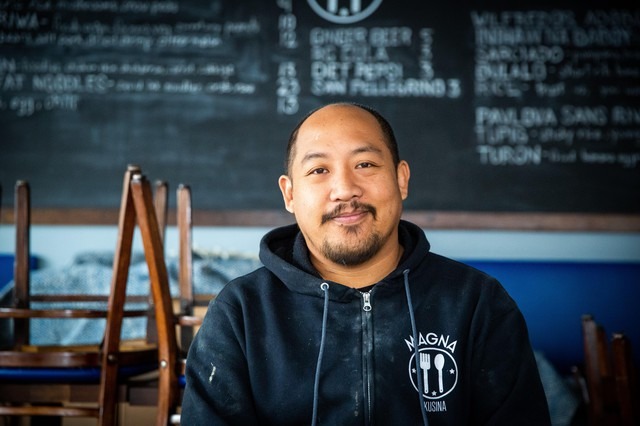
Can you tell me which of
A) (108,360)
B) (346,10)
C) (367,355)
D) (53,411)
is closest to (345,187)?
(367,355)

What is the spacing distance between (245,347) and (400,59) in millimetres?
2370

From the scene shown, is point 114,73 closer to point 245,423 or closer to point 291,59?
point 291,59

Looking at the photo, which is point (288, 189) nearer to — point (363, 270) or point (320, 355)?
point (363, 270)

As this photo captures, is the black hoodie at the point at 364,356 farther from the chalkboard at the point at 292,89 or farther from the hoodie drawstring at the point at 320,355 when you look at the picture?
the chalkboard at the point at 292,89

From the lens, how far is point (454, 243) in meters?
3.30

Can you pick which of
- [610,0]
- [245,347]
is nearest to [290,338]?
[245,347]

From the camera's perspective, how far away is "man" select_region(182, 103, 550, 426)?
3.89 ft

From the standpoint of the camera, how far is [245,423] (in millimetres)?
1176

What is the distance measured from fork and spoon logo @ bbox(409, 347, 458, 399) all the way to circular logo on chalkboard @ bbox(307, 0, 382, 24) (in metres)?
2.43

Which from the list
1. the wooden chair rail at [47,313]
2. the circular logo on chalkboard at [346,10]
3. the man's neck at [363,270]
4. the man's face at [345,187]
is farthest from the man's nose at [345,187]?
the circular logo on chalkboard at [346,10]

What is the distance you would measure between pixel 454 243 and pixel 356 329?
7.05 ft

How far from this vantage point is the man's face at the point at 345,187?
126 cm

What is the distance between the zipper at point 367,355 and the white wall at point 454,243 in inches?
79.9

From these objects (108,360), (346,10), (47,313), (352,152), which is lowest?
(108,360)
